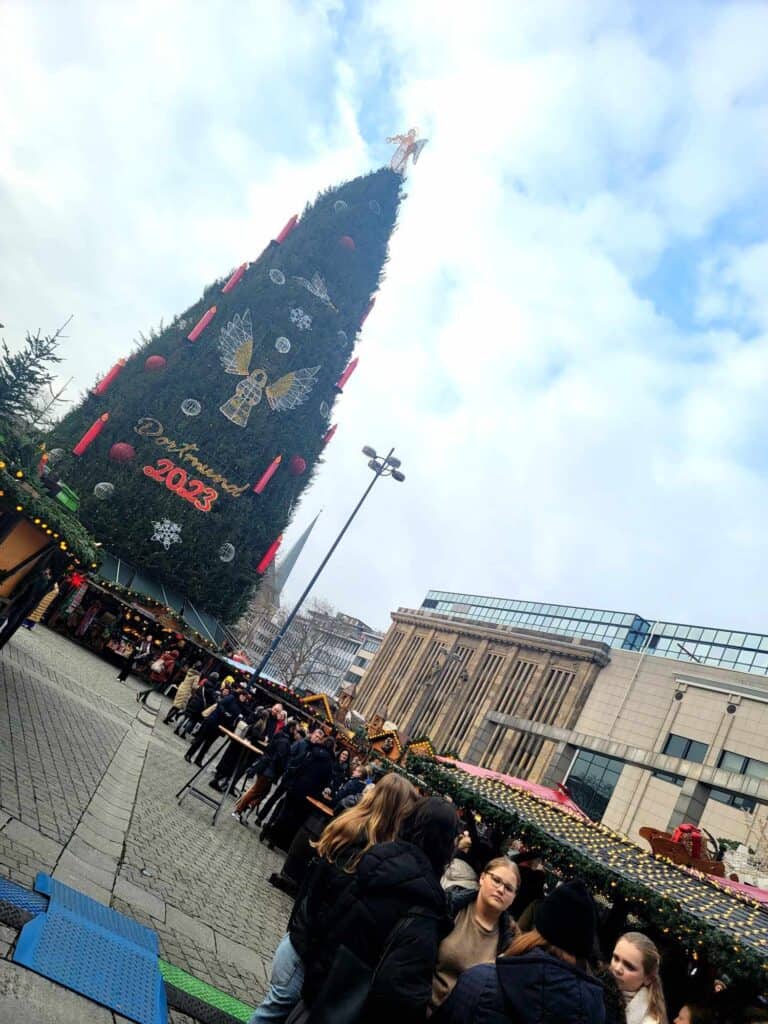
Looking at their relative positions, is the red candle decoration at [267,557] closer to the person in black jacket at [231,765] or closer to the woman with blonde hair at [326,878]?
the person in black jacket at [231,765]

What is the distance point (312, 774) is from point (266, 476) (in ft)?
88.3

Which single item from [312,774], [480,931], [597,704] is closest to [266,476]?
[597,704]

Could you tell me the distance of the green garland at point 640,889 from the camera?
6535 mm

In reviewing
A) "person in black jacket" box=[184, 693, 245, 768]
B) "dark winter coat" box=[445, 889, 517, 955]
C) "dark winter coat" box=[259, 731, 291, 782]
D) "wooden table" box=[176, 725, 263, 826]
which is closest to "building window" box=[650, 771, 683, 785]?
"person in black jacket" box=[184, 693, 245, 768]

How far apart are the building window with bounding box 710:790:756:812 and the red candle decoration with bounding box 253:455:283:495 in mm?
24573

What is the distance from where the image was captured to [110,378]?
34062 mm

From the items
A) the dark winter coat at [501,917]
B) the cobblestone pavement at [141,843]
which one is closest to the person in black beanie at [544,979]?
the dark winter coat at [501,917]

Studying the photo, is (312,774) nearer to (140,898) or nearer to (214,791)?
(214,791)

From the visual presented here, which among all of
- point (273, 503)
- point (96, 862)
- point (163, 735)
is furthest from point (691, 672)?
point (96, 862)

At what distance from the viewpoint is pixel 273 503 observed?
37.1 meters

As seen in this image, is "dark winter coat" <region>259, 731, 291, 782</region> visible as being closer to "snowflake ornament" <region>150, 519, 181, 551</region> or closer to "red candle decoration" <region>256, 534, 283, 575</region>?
"snowflake ornament" <region>150, 519, 181, 551</region>

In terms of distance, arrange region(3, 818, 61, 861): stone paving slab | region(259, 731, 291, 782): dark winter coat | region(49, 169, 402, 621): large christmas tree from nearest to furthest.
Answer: region(3, 818, 61, 861): stone paving slab < region(259, 731, 291, 782): dark winter coat < region(49, 169, 402, 621): large christmas tree

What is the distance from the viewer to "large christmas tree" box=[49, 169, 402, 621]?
32.9m

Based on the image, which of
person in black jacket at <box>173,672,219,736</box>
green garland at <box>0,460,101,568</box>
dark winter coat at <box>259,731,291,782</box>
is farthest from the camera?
person in black jacket at <box>173,672,219,736</box>
